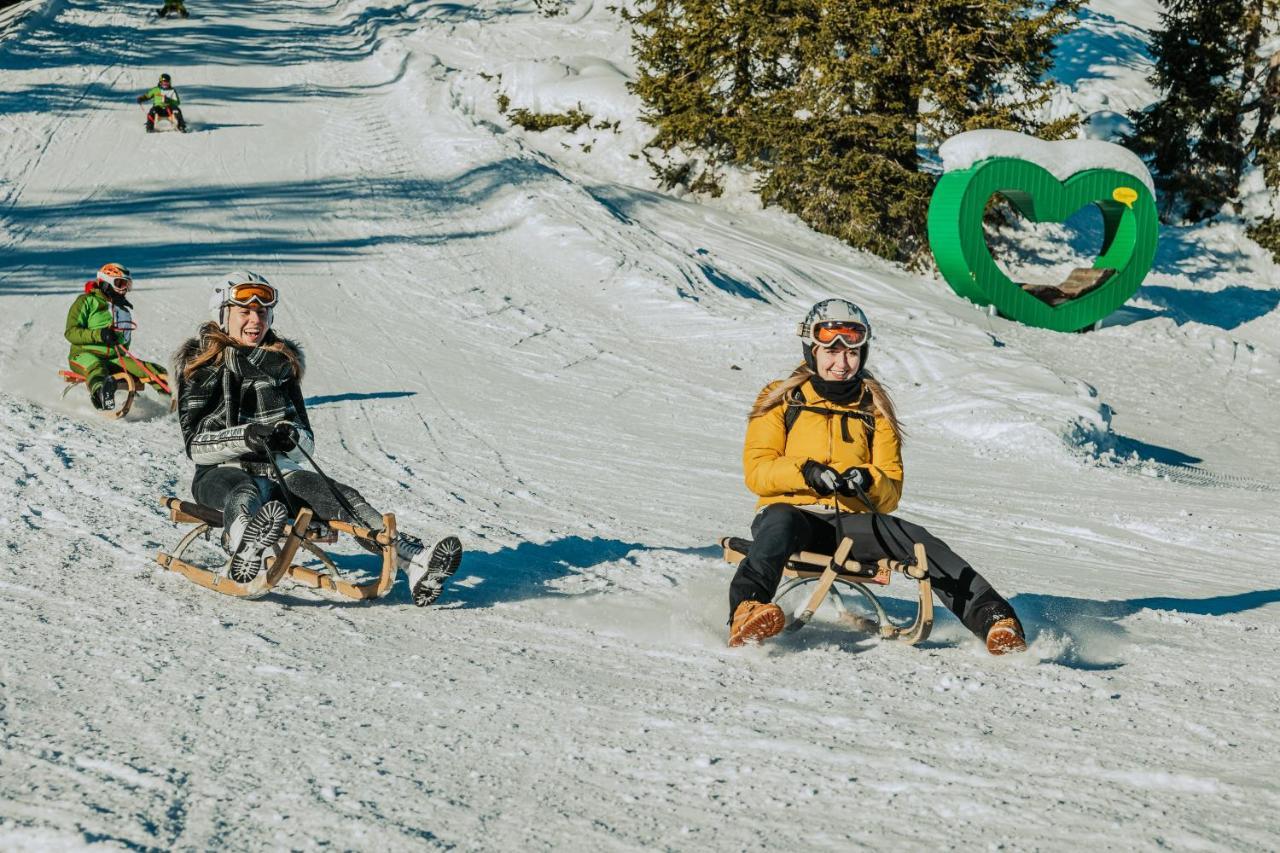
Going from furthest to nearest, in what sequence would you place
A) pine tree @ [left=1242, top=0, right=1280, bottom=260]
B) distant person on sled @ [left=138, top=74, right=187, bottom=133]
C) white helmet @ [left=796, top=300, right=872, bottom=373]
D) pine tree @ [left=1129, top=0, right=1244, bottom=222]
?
pine tree @ [left=1129, top=0, right=1244, bottom=222], pine tree @ [left=1242, top=0, right=1280, bottom=260], distant person on sled @ [left=138, top=74, right=187, bottom=133], white helmet @ [left=796, top=300, right=872, bottom=373]

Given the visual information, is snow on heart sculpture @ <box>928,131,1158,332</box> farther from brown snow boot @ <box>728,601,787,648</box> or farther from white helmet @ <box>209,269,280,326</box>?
brown snow boot @ <box>728,601,787,648</box>

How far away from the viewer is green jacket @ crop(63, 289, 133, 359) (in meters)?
9.58

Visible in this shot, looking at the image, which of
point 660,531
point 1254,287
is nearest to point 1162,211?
point 1254,287

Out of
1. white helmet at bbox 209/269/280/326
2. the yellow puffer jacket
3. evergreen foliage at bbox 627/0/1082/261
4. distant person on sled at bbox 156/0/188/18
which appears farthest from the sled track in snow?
distant person on sled at bbox 156/0/188/18

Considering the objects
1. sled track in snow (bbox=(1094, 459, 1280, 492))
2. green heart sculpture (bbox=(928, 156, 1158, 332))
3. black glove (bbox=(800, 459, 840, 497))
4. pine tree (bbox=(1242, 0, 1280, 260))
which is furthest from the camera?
pine tree (bbox=(1242, 0, 1280, 260))

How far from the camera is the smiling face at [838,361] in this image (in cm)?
505

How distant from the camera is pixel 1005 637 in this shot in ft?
15.0

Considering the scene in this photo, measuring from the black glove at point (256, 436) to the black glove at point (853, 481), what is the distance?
7.96 feet

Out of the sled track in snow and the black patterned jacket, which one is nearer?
the black patterned jacket

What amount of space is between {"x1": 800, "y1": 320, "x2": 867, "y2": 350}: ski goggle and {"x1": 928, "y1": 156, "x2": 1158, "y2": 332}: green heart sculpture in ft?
42.3

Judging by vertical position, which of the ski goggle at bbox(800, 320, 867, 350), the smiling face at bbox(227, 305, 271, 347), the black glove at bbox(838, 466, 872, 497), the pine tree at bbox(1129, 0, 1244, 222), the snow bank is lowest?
the black glove at bbox(838, 466, 872, 497)

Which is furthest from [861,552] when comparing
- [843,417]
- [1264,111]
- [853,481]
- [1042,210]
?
[1264,111]

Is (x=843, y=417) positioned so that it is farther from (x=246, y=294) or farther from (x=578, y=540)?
(x=246, y=294)

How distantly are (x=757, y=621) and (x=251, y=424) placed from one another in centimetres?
233
